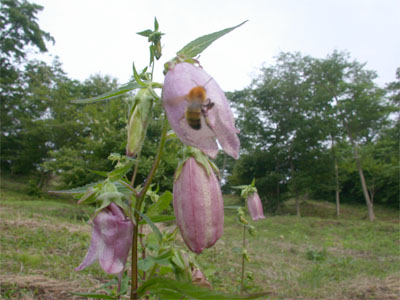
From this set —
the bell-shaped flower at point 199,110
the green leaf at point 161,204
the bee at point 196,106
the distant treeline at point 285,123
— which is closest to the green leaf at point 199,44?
the bell-shaped flower at point 199,110

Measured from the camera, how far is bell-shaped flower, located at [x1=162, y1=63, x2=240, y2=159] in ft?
1.79

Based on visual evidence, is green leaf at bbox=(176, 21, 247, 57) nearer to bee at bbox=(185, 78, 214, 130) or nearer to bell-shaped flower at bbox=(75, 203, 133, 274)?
bee at bbox=(185, 78, 214, 130)

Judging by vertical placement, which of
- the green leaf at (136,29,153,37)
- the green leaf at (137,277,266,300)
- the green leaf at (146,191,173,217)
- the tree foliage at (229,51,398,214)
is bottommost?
the green leaf at (137,277,266,300)

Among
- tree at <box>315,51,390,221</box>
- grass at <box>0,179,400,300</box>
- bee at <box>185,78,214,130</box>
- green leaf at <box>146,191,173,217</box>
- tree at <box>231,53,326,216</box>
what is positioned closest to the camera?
bee at <box>185,78,214,130</box>

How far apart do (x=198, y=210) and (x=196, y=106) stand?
210 millimetres

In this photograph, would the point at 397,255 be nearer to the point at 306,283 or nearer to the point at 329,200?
the point at 306,283

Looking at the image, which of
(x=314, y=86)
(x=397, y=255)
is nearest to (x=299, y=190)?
(x=314, y=86)

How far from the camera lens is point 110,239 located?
2.19 feet

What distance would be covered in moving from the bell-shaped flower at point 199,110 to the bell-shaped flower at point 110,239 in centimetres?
28

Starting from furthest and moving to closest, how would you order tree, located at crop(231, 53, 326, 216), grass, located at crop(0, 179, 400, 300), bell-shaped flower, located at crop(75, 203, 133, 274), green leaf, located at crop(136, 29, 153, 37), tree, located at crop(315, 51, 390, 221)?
1. tree, located at crop(231, 53, 326, 216)
2. tree, located at crop(315, 51, 390, 221)
3. grass, located at crop(0, 179, 400, 300)
4. green leaf, located at crop(136, 29, 153, 37)
5. bell-shaped flower, located at crop(75, 203, 133, 274)

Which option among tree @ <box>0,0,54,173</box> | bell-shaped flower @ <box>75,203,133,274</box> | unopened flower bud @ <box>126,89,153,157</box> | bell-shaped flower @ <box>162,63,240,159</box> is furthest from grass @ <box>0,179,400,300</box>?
tree @ <box>0,0,54,173</box>

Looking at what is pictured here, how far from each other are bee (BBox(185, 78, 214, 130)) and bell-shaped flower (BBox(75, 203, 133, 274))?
1.03 feet

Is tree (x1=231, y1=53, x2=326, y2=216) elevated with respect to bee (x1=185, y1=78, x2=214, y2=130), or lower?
elevated

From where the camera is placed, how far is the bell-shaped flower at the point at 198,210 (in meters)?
0.57
